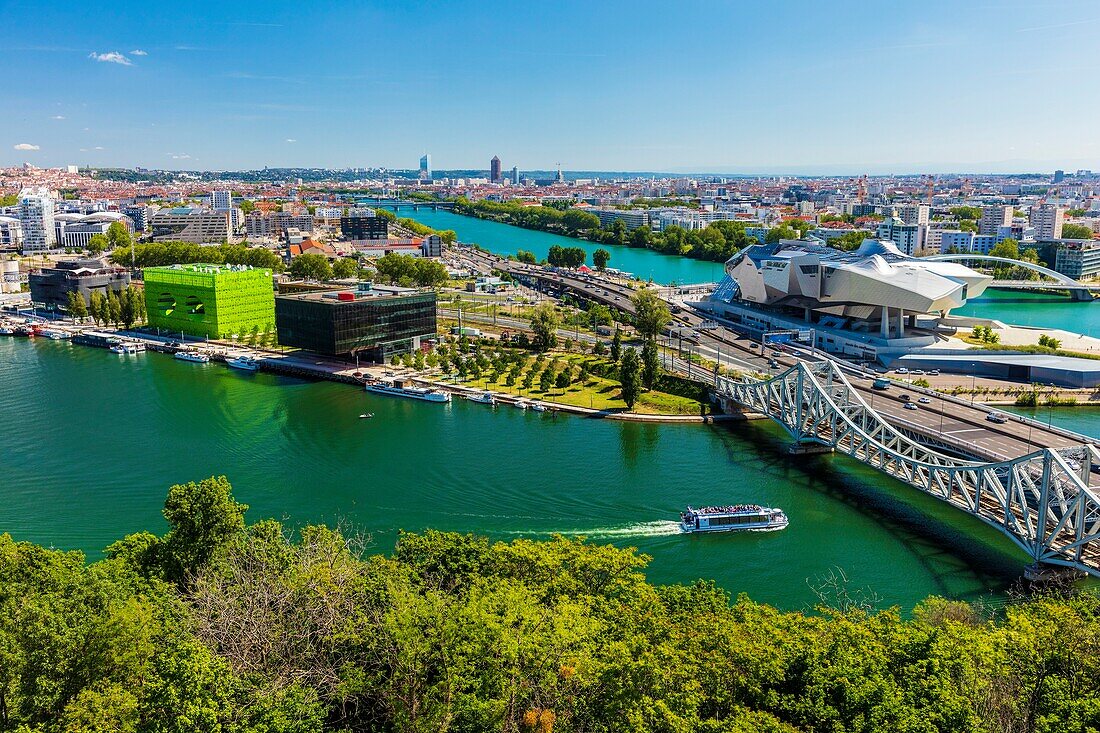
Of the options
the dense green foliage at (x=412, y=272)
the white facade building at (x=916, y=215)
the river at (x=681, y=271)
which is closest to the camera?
the river at (x=681, y=271)

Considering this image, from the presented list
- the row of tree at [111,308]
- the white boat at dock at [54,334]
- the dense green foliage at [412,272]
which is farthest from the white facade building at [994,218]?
the white boat at dock at [54,334]

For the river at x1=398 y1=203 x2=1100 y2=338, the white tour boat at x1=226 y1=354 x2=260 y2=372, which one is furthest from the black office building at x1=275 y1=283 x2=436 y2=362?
the river at x1=398 y1=203 x2=1100 y2=338

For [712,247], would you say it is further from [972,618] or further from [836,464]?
[972,618]

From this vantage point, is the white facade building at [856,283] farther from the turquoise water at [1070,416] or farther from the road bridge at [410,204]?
the road bridge at [410,204]

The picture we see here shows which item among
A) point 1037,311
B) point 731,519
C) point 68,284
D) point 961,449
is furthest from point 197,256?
point 1037,311

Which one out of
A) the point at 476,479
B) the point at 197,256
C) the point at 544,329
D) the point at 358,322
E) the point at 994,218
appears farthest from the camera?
the point at 994,218

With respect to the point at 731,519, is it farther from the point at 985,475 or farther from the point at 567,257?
the point at 567,257

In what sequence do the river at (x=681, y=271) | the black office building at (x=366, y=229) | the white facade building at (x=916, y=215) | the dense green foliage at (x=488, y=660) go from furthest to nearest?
the white facade building at (x=916, y=215), the black office building at (x=366, y=229), the river at (x=681, y=271), the dense green foliage at (x=488, y=660)
